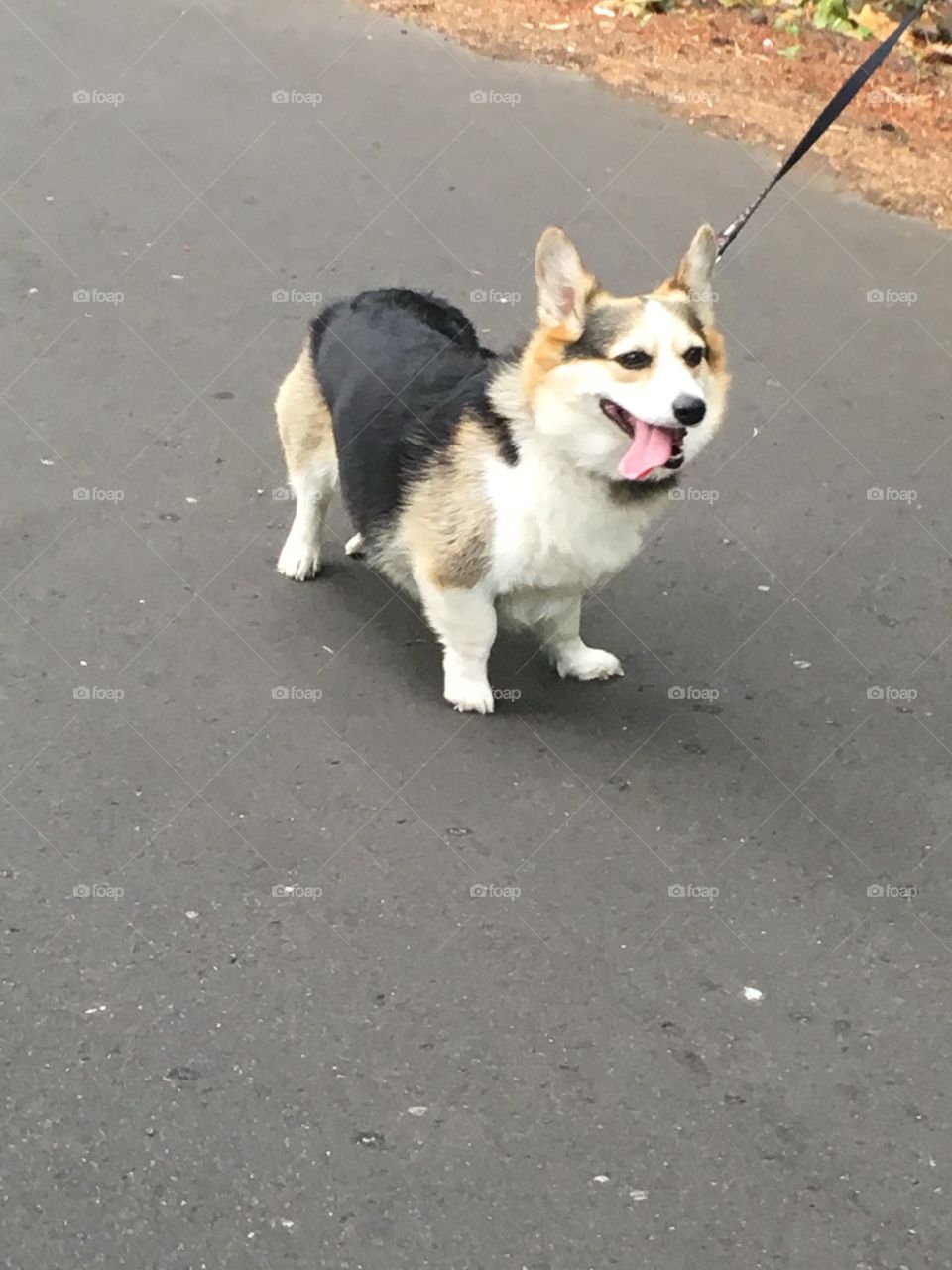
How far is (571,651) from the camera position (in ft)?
14.4

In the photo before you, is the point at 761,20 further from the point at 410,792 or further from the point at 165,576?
the point at 410,792

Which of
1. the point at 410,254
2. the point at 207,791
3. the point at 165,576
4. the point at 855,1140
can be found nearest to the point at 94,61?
the point at 410,254

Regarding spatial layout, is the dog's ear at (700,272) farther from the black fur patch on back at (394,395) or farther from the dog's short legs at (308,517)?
the dog's short legs at (308,517)

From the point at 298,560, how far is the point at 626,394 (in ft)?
5.19

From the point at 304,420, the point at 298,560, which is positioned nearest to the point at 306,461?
the point at 304,420

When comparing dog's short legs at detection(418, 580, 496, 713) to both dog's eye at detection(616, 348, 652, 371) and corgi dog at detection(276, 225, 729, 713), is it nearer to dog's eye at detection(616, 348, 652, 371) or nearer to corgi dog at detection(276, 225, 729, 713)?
corgi dog at detection(276, 225, 729, 713)

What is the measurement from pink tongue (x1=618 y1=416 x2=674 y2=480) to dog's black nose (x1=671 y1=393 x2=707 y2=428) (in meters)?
0.11

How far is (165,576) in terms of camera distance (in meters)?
4.68

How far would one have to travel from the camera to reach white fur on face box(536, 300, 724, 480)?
351cm

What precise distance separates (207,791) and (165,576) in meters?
1.06

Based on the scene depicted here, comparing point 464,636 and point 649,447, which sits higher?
point 649,447

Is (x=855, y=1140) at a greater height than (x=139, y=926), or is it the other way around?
(x=855, y=1140)

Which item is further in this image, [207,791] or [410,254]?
[410,254]

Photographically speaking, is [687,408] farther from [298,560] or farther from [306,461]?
[298,560]
